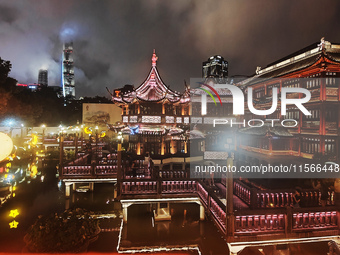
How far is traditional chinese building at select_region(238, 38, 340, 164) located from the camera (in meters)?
18.3

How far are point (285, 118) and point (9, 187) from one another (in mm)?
26045

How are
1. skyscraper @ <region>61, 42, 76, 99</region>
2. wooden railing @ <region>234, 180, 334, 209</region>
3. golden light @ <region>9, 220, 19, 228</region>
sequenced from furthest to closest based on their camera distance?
skyscraper @ <region>61, 42, 76, 99</region>, golden light @ <region>9, 220, 19, 228</region>, wooden railing @ <region>234, 180, 334, 209</region>

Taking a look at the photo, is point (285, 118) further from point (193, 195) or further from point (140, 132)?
point (193, 195)

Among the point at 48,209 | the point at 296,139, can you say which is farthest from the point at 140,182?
the point at 296,139

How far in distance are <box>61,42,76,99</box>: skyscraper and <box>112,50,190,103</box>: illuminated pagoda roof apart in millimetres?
171680

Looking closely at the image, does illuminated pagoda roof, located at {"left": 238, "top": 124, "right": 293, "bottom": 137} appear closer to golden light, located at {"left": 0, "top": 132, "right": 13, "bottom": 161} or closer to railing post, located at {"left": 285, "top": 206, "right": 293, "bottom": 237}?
railing post, located at {"left": 285, "top": 206, "right": 293, "bottom": 237}

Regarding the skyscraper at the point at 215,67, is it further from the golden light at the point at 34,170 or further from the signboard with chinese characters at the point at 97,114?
the golden light at the point at 34,170

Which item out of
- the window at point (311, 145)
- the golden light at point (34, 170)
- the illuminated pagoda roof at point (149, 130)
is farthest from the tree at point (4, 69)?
the window at point (311, 145)

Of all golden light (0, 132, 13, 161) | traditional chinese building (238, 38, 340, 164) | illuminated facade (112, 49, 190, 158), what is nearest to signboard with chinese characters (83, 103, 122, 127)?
illuminated facade (112, 49, 190, 158)

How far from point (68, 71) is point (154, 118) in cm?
→ 18328

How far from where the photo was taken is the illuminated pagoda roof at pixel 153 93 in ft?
73.0

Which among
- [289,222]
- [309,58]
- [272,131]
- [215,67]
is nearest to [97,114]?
[272,131]

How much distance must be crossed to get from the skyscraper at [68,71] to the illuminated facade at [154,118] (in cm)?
17208

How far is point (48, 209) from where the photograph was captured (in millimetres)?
13680
